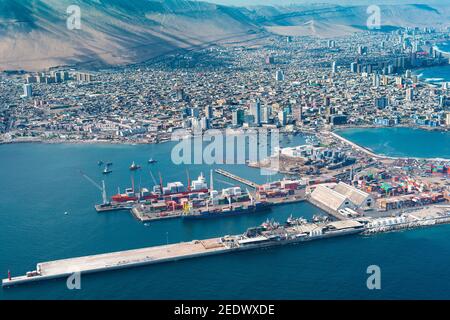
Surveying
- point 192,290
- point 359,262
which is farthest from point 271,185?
point 192,290

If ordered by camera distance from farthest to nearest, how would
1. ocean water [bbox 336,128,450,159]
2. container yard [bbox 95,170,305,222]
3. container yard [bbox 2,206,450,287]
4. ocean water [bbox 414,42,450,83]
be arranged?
1. ocean water [bbox 414,42,450,83]
2. ocean water [bbox 336,128,450,159]
3. container yard [bbox 95,170,305,222]
4. container yard [bbox 2,206,450,287]

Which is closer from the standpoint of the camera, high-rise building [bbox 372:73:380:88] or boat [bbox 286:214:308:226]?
boat [bbox 286:214:308:226]

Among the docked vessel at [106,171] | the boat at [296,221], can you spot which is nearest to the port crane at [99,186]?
the docked vessel at [106,171]

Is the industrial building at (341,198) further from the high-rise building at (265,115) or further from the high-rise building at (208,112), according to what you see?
the high-rise building at (208,112)

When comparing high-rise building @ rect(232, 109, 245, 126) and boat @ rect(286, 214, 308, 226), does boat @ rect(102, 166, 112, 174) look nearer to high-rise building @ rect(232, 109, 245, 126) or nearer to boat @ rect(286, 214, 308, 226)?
boat @ rect(286, 214, 308, 226)

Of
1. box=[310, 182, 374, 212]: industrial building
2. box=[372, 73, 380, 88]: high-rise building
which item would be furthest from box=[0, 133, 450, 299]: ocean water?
box=[372, 73, 380, 88]: high-rise building

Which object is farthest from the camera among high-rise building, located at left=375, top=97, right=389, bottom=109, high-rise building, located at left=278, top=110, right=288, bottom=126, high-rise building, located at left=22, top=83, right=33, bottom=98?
high-rise building, located at left=22, top=83, right=33, bottom=98

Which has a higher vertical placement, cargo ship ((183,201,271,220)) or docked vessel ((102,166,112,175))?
docked vessel ((102,166,112,175))

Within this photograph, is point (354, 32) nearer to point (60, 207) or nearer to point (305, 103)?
point (305, 103)
